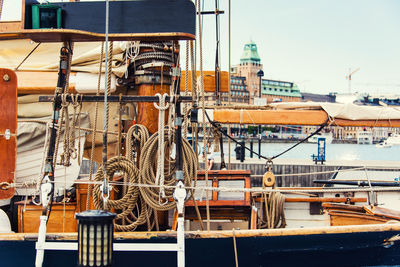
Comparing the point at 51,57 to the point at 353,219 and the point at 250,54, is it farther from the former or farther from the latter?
the point at 250,54

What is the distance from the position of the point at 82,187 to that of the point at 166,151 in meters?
1.35

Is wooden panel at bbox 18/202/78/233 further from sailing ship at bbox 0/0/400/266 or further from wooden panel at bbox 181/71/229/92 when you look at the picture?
wooden panel at bbox 181/71/229/92

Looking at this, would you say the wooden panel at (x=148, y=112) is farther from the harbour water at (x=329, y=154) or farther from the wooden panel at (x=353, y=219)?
the harbour water at (x=329, y=154)

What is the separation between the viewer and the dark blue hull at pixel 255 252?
5.71 metres

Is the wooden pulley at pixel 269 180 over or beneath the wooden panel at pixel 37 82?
beneath

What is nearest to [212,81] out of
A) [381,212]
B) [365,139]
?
[381,212]

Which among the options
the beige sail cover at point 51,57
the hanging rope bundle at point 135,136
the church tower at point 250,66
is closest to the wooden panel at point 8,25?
the beige sail cover at point 51,57

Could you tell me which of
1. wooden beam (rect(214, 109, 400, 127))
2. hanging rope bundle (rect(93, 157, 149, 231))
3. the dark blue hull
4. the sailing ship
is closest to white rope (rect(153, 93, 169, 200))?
the sailing ship

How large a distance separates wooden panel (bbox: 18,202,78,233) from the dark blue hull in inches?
29.4

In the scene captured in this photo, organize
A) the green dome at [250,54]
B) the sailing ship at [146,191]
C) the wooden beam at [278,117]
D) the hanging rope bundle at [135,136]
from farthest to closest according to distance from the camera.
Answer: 1. the green dome at [250,54]
2. the wooden beam at [278,117]
3. the hanging rope bundle at [135,136]
4. the sailing ship at [146,191]

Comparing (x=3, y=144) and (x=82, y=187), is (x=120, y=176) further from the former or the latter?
(x=3, y=144)

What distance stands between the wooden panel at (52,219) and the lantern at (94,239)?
180cm

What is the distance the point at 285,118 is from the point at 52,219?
390 cm

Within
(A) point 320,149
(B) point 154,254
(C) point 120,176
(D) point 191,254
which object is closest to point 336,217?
(D) point 191,254
